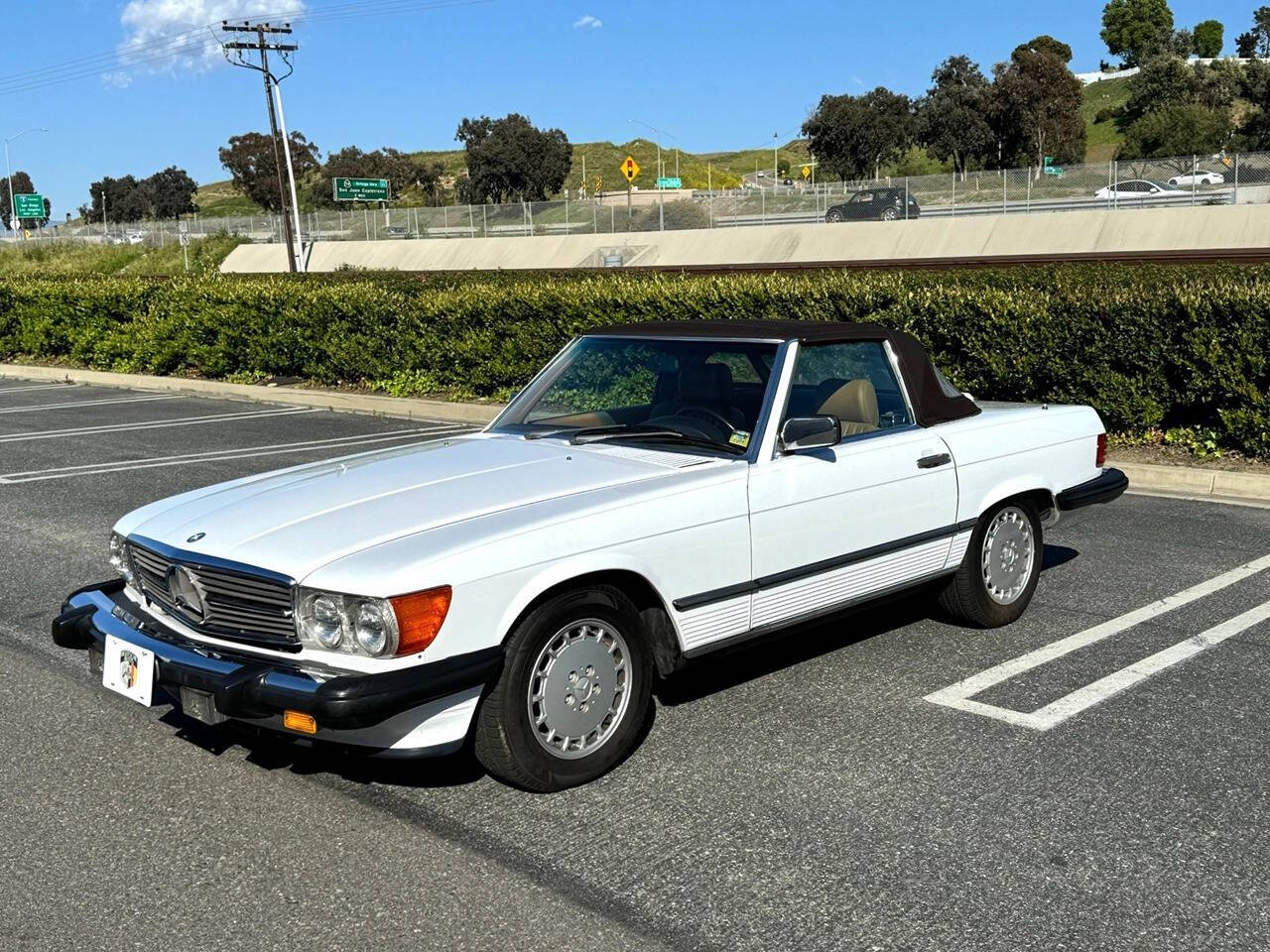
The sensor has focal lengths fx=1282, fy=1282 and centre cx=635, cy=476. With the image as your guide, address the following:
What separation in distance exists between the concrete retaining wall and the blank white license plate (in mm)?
23632

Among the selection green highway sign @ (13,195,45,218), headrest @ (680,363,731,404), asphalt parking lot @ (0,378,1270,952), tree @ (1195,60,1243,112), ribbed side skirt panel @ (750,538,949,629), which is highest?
tree @ (1195,60,1243,112)

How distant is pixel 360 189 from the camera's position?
234ft

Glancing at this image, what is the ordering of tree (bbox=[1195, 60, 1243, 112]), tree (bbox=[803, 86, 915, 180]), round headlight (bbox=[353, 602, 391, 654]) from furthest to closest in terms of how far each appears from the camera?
tree (bbox=[1195, 60, 1243, 112]) → tree (bbox=[803, 86, 915, 180]) → round headlight (bbox=[353, 602, 391, 654])

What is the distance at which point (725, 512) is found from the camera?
4609 millimetres

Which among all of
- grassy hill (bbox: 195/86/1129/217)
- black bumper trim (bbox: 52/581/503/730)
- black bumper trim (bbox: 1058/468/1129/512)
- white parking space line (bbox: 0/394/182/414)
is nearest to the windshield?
black bumper trim (bbox: 52/581/503/730)

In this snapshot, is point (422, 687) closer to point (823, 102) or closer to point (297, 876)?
point (297, 876)

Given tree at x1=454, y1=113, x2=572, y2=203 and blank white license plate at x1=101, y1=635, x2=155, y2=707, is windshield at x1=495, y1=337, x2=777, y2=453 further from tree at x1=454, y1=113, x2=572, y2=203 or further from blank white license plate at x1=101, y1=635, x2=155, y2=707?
tree at x1=454, y1=113, x2=572, y2=203

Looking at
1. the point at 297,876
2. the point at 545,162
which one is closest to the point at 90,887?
the point at 297,876

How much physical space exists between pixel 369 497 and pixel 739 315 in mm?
8904

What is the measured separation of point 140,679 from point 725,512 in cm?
206

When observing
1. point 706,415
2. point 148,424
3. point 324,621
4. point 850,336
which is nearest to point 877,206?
point 148,424

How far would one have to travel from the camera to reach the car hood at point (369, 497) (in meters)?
4.11

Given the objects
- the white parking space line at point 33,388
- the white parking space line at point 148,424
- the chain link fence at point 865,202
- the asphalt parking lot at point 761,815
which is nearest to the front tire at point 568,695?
the asphalt parking lot at point 761,815

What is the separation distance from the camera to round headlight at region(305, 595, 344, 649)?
387 centimetres
